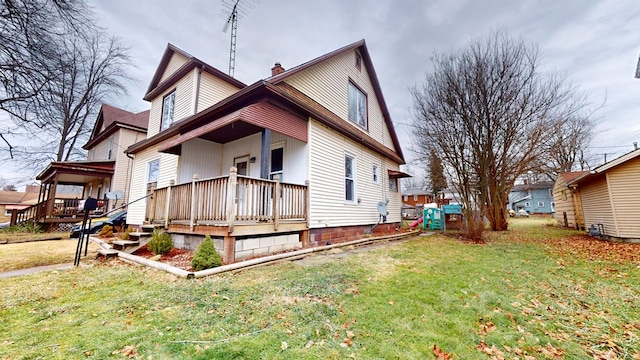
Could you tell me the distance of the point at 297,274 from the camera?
14.8 feet

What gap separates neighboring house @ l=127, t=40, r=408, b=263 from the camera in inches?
233

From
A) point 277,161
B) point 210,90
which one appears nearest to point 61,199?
point 210,90

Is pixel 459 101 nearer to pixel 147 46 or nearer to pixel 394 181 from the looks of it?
pixel 394 181

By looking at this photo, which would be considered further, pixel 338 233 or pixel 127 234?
pixel 338 233

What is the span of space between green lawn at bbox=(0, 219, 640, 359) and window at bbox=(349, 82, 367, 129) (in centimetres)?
777

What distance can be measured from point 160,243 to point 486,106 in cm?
1344

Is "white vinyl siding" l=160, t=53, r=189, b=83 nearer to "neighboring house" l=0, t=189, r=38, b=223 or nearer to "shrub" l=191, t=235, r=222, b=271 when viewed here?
"shrub" l=191, t=235, r=222, b=271

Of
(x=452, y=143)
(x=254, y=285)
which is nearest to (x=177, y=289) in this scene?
(x=254, y=285)

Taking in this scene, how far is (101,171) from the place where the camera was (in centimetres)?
1503

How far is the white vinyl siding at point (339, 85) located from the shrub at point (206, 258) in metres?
5.46

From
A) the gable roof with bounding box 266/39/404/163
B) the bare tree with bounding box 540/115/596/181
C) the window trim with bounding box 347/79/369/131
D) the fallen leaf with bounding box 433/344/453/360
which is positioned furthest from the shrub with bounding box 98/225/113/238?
the bare tree with bounding box 540/115/596/181

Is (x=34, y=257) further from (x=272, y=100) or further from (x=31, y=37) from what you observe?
(x=272, y=100)

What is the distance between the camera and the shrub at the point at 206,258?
4.68m

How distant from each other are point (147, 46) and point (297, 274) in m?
16.4
